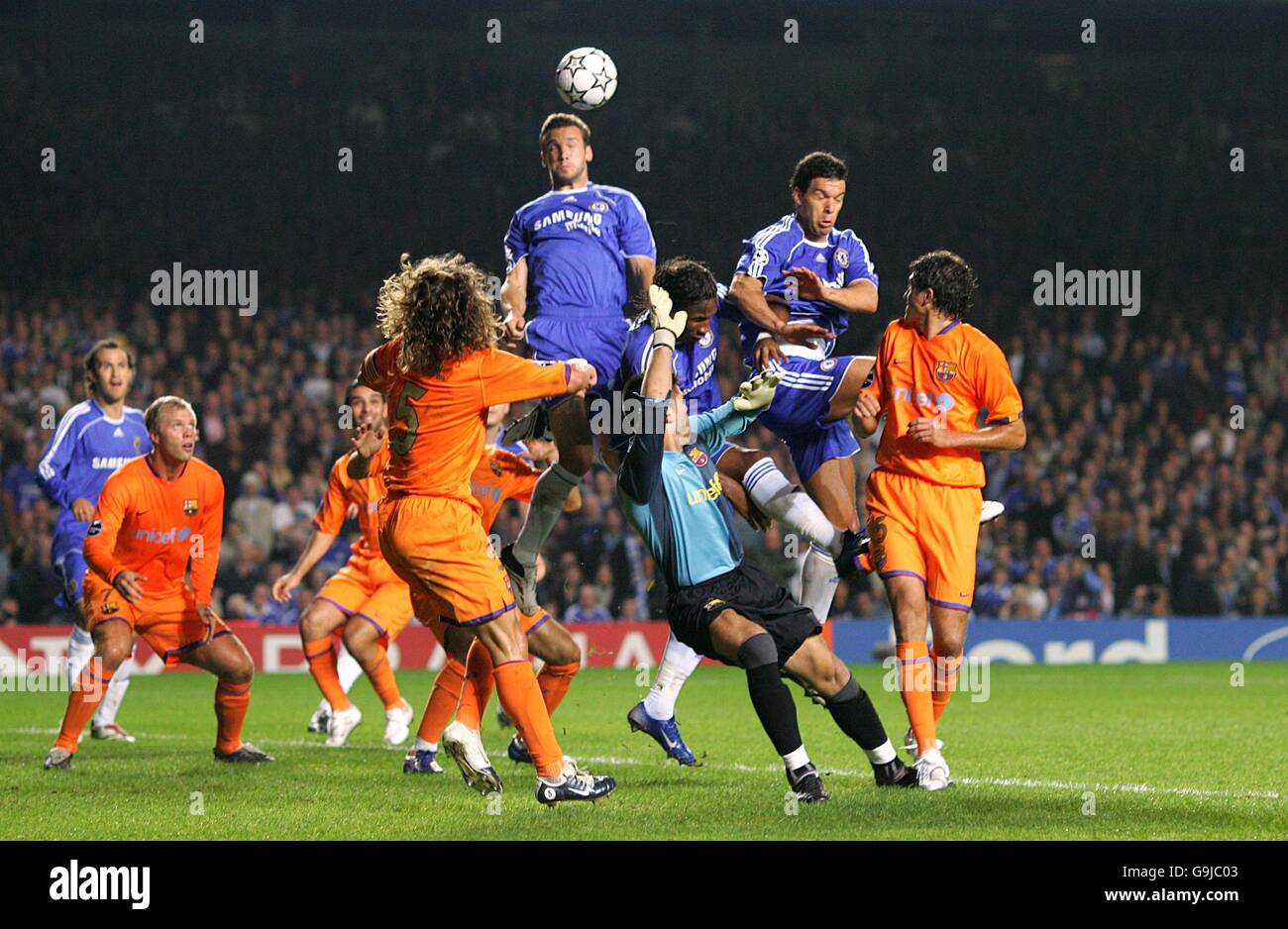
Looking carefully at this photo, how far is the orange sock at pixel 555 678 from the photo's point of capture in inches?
311

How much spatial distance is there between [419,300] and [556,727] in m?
4.88

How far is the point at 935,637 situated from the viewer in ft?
23.1

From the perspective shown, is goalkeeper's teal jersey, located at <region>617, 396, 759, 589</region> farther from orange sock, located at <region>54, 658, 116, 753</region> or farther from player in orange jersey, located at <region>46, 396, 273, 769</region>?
orange sock, located at <region>54, 658, 116, 753</region>

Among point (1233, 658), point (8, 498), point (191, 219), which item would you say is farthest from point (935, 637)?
point (191, 219)

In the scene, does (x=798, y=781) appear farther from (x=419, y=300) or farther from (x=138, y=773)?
(x=138, y=773)

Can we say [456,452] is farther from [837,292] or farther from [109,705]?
[109,705]

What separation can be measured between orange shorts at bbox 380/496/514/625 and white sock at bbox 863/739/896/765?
1.78 m

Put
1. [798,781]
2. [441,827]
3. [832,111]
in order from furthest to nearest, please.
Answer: [832,111]
[798,781]
[441,827]

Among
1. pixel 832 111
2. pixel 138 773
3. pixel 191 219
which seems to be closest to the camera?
pixel 138 773

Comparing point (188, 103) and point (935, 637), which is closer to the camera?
point (935, 637)

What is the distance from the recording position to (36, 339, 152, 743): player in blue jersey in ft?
32.9

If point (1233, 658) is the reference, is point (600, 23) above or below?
above

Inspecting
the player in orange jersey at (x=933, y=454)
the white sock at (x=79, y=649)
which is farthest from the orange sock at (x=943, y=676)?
the white sock at (x=79, y=649)

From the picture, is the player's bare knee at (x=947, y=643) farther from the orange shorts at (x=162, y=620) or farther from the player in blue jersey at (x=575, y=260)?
the orange shorts at (x=162, y=620)
